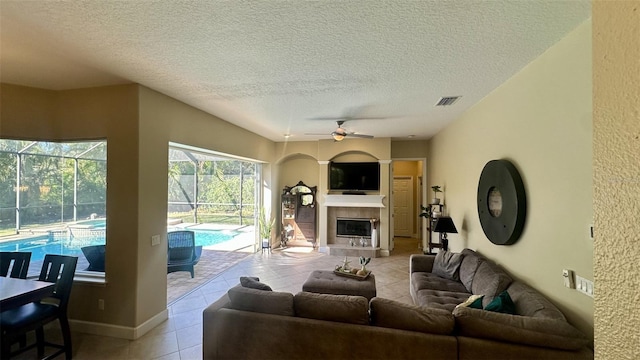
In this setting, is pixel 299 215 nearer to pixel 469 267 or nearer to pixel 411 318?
pixel 469 267

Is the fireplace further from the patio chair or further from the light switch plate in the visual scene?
the light switch plate

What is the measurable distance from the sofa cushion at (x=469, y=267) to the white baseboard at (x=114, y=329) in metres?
3.87

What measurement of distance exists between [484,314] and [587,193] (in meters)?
1.13

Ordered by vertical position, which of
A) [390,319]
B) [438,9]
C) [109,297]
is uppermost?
[438,9]

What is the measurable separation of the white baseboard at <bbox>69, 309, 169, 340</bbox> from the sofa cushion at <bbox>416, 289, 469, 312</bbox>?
321 cm

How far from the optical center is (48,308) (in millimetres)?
2582

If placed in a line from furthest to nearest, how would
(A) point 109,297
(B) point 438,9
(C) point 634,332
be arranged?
1. (A) point 109,297
2. (B) point 438,9
3. (C) point 634,332

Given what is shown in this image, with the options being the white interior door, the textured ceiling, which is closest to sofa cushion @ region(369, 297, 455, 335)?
the textured ceiling

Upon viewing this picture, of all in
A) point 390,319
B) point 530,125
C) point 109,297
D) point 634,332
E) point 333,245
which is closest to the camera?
point 634,332

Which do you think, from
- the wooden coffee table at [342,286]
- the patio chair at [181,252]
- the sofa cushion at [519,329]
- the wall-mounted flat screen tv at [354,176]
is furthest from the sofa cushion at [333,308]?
the wall-mounted flat screen tv at [354,176]

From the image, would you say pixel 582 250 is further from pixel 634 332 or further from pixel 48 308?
pixel 48 308

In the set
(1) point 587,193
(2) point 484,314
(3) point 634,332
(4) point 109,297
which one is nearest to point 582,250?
(1) point 587,193

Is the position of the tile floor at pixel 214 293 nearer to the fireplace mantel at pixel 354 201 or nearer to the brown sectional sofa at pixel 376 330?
the brown sectional sofa at pixel 376 330

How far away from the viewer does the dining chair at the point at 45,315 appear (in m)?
2.32
